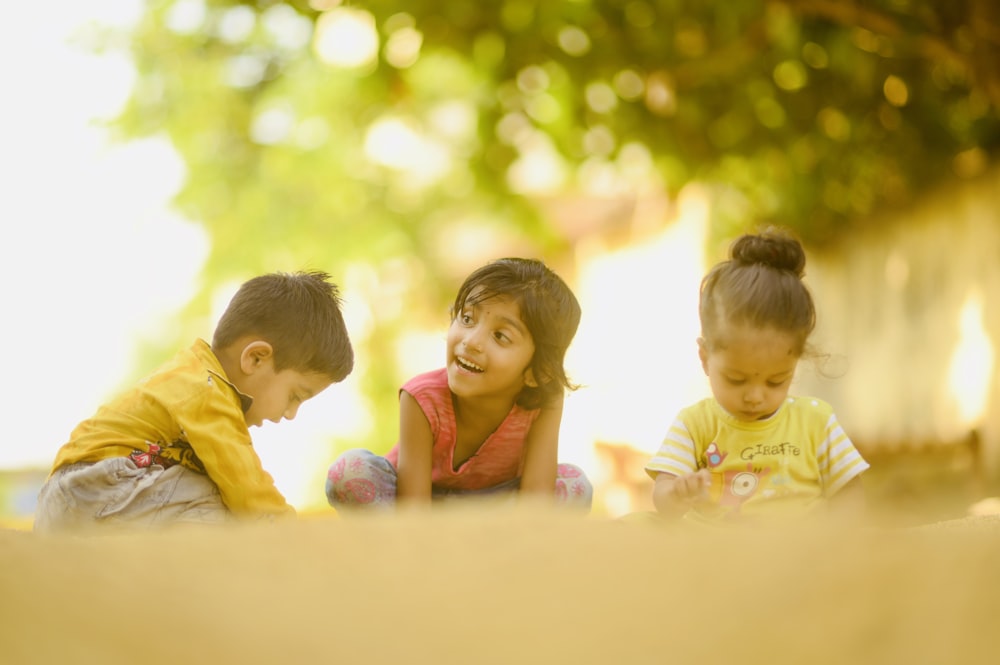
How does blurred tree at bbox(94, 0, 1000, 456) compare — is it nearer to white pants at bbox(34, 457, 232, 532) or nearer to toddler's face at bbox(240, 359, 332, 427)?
toddler's face at bbox(240, 359, 332, 427)

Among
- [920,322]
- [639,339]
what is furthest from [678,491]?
[639,339]

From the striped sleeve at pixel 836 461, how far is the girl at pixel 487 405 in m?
0.68

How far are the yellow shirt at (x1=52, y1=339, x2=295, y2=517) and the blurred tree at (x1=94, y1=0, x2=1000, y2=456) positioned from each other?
2885 millimetres

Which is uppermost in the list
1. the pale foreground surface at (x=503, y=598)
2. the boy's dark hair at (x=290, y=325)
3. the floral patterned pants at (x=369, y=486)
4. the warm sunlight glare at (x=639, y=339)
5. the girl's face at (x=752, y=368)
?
the warm sunlight glare at (x=639, y=339)

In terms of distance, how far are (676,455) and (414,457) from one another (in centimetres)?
68

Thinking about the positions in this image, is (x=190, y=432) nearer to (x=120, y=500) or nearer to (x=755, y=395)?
(x=120, y=500)

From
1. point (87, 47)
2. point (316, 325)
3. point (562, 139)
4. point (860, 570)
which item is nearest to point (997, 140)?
point (562, 139)

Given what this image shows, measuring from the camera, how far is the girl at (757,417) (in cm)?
240

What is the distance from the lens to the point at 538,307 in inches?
101

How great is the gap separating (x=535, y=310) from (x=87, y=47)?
8246mm

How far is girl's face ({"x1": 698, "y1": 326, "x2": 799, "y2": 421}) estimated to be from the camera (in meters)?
2.38

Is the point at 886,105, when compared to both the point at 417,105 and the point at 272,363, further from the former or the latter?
the point at 417,105

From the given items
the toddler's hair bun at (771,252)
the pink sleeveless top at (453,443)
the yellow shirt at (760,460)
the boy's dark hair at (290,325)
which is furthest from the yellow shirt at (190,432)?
the toddler's hair bun at (771,252)

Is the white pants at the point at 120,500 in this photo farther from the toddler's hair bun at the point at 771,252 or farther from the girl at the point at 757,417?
the toddler's hair bun at the point at 771,252
